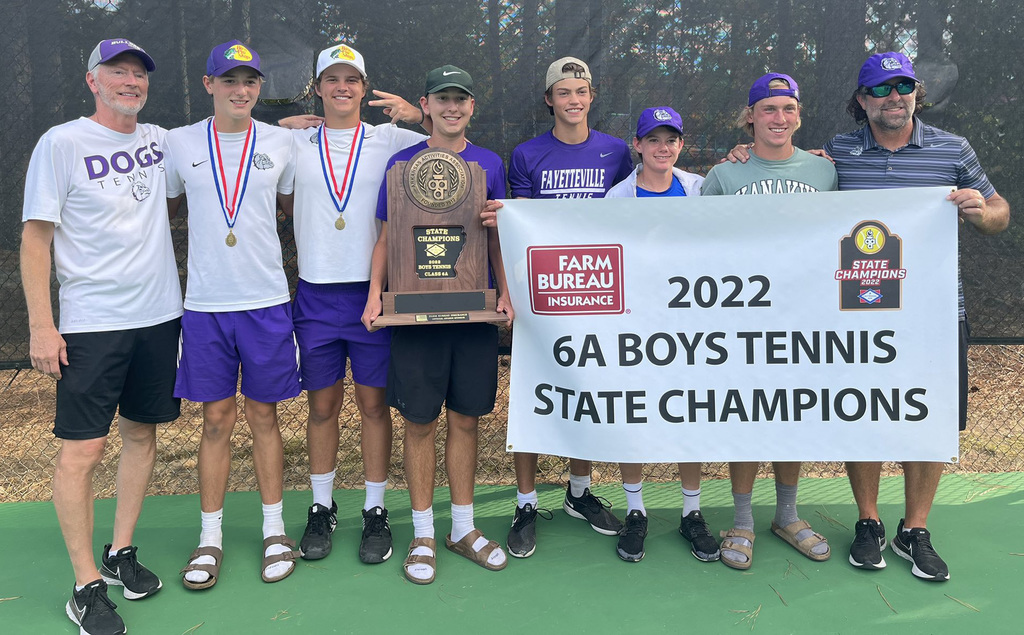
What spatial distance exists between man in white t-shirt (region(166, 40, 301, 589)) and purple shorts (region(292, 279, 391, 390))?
12 cm

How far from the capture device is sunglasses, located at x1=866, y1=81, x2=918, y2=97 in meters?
3.24

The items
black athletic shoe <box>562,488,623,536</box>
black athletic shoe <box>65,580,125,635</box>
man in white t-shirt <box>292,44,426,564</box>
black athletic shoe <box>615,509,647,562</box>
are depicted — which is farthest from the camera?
black athletic shoe <box>562,488,623,536</box>

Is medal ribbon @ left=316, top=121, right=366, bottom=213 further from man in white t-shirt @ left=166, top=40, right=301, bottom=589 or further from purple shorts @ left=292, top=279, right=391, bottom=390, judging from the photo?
purple shorts @ left=292, top=279, right=391, bottom=390

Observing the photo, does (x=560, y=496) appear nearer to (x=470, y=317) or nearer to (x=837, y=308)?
(x=470, y=317)

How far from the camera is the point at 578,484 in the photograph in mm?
3959

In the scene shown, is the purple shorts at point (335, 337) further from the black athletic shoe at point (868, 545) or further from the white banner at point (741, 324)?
the black athletic shoe at point (868, 545)

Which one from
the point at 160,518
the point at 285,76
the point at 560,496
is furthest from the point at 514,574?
the point at 285,76

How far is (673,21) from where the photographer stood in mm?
3977

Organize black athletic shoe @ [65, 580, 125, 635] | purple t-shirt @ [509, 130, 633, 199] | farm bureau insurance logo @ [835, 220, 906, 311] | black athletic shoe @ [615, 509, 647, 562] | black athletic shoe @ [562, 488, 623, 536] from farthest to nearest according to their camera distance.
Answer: black athletic shoe @ [562, 488, 623, 536] < purple t-shirt @ [509, 130, 633, 199] < black athletic shoe @ [615, 509, 647, 562] < farm bureau insurance logo @ [835, 220, 906, 311] < black athletic shoe @ [65, 580, 125, 635]

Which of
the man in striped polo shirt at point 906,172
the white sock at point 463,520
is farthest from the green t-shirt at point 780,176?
the white sock at point 463,520

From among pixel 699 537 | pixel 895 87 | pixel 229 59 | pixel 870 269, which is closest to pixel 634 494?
pixel 699 537

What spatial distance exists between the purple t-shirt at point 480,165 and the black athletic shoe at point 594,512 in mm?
1621

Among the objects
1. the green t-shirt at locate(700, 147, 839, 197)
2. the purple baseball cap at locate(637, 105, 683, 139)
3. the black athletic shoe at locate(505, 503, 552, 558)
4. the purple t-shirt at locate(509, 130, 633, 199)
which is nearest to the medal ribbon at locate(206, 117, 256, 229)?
the purple t-shirt at locate(509, 130, 633, 199)

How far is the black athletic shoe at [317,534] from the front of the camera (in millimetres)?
3486
